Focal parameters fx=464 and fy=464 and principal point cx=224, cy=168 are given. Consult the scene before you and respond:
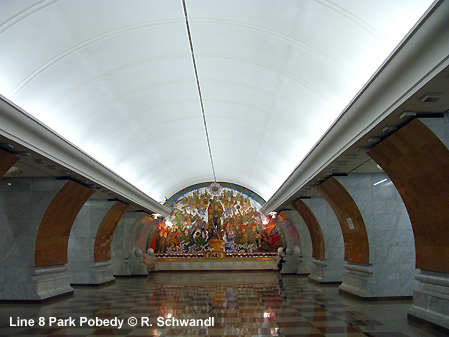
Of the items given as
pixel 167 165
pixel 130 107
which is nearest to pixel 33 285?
pixel 130 107

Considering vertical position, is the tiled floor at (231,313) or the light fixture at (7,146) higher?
the light fixture at (7,146)

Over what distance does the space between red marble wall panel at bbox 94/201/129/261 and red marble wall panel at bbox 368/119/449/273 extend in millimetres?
12610

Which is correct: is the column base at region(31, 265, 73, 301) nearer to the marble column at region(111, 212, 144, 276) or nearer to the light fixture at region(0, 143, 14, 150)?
the light fixture at region(0, 143, 14, 150)

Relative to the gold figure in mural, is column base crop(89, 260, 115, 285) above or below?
below

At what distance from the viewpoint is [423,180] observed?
861cm

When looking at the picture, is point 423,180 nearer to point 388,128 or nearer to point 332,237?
point 388,128

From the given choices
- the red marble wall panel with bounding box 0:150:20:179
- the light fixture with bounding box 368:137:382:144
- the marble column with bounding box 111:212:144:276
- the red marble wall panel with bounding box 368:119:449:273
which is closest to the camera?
the red marble wall panel with bounding box 368:119:449:273

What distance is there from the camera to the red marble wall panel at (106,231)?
19116 mm

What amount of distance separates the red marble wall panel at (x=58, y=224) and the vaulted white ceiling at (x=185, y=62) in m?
1.62

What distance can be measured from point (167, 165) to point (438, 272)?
15.4m

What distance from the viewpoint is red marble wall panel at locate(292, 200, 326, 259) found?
1883 centimetres

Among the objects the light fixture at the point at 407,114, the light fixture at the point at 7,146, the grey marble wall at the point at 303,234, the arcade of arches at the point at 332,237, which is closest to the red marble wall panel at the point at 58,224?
the arcade of arches at the point at 332,237

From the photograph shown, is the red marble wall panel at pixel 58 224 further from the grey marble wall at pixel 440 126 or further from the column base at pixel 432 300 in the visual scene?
the grey marble wall at pixel 440 126

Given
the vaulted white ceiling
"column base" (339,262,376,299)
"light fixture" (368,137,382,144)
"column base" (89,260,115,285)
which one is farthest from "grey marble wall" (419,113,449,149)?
"column base" (89,260,115,285)
